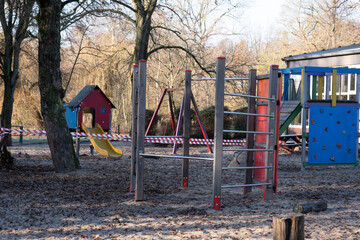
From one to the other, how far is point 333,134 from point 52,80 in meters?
7.18

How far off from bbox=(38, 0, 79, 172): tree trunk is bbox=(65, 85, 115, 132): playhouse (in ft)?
18.9

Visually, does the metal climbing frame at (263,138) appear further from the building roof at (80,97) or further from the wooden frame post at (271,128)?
the building roof at (80,97)

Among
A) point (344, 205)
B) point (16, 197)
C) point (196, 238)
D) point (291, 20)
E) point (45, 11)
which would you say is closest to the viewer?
point (196, 238)

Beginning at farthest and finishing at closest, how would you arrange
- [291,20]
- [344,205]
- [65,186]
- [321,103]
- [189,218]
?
[291,20] → [321,103] → [65,186] → [344,205] → [189,218]

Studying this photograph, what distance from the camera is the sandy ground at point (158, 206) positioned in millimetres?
5242

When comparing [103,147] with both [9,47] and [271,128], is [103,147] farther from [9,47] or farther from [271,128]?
[271,128]

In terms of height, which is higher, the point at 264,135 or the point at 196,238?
the point at 264,135

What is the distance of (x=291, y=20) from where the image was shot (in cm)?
3616

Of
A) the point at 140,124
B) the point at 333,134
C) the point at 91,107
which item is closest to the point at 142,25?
the point at 91,107

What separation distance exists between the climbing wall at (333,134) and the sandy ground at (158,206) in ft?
1.75

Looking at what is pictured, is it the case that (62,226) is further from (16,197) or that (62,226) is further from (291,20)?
(291,20)

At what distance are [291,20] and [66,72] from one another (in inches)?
751

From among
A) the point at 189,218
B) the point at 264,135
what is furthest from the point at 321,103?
the point at 189,218

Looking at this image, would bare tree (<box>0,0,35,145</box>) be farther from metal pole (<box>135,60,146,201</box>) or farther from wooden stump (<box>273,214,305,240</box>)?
wooden stump (<box>273,214,305,240</box>)
